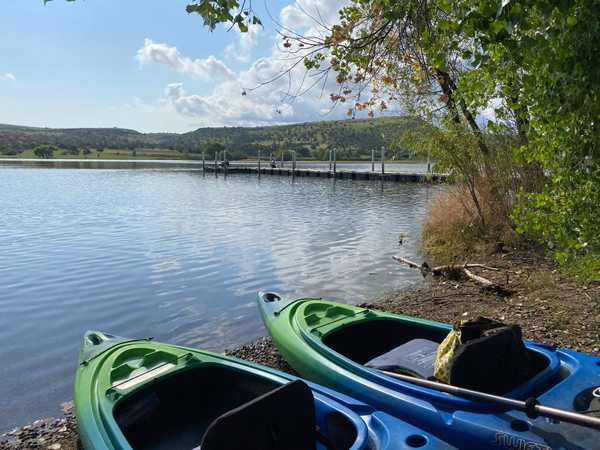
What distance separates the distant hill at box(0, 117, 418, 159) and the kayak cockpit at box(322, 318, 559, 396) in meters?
84.0

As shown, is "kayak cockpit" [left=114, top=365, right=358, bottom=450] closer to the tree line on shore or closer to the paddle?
the paddle

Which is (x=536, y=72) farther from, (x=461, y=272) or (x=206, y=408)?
(x=461, y=272)

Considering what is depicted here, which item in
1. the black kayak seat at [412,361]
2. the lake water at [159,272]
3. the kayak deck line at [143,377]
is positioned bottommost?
the lake water at [159,272]

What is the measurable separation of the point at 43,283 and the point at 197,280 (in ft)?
10.4

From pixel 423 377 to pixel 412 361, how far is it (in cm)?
27

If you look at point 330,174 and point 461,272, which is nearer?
point 461,272

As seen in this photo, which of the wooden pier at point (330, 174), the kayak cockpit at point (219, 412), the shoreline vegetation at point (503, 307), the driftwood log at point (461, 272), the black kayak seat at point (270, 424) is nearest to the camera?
the black kayak seat at point (270, 424)

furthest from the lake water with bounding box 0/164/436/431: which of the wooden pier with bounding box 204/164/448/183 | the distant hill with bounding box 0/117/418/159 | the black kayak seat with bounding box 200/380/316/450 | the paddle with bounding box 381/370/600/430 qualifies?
the distant hill with bounding box 0/117/418/159

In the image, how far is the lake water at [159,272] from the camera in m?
7.46

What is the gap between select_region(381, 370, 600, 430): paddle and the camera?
3115 millimetres

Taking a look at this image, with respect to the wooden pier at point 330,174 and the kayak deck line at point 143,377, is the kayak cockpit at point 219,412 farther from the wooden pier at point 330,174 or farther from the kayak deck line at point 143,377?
the wooden pier at point 330,174

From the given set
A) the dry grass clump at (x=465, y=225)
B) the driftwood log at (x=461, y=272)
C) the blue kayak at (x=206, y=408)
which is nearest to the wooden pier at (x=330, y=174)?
the dry grass clump at (x=465, y=225)

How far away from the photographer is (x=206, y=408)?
4.52m

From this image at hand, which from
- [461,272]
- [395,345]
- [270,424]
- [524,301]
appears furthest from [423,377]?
[461,272]
